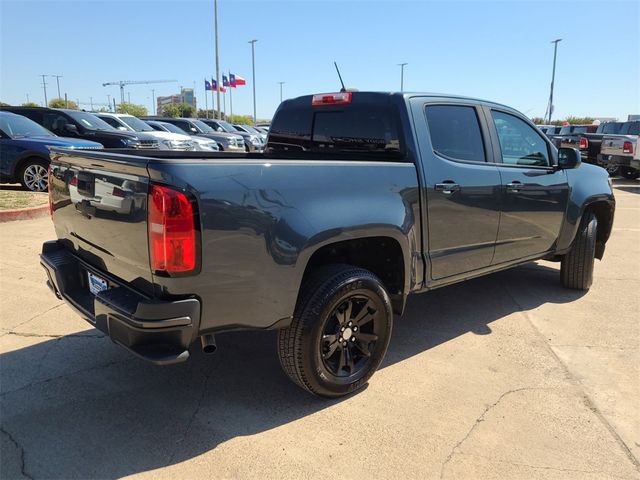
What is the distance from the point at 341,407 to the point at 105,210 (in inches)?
70.1

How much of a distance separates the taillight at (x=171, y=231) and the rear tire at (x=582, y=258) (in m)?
4.23

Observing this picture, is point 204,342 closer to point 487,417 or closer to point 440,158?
point 487,417

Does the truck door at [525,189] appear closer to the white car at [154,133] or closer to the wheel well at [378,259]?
the wheel well at [378,259]

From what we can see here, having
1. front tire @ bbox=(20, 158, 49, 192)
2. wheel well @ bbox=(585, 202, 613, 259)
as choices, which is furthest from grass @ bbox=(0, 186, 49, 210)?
wheel well @ bbox=(585, 202, 613, 259)

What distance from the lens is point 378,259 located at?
3420mm

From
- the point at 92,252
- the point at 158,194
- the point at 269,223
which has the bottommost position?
the point at 92,252

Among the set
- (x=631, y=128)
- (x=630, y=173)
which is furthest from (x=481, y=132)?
(x=631, y=128)

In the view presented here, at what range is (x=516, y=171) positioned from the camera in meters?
4.19

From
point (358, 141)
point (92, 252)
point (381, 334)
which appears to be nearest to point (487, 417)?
point (381, 334)

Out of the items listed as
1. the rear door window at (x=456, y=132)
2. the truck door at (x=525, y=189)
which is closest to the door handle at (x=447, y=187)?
the rear door window at (x=456, y=132)

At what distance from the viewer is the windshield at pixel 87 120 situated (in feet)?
38.2

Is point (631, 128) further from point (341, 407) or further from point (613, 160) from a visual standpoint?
point (341, 407)

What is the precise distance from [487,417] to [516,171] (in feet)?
7.02

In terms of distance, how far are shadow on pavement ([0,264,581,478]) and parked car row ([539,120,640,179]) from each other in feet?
36.9
